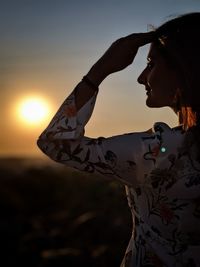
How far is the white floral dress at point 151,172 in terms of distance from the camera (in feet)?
7.12

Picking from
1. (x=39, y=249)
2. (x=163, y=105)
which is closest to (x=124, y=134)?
(x=163, y=105)

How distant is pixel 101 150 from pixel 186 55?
0.51 metres

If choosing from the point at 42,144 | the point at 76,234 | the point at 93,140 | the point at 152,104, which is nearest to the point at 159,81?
the point at 152,104

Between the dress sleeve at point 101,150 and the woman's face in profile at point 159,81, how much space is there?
225mm

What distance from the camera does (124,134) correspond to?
217cm

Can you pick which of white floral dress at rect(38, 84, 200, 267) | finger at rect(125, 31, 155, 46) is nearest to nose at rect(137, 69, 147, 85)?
finger at rect(125, 31, 155, 46)

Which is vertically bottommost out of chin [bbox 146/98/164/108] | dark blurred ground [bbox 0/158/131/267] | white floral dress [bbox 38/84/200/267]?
dark blurred ground [bbox 0/158/131/267]

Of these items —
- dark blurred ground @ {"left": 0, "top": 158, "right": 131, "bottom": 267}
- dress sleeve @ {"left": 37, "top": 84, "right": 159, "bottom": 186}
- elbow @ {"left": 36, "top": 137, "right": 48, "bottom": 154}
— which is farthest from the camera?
dark blurred ground @ {"left": 0, "top": 158, "right": 131, "bottom": 267}

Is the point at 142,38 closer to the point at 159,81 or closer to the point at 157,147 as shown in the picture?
the point at 159,81

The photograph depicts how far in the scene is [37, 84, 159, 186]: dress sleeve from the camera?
7.09 ft

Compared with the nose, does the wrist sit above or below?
above

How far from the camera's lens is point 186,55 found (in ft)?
7.27

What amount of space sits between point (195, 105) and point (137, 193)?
1.40ft

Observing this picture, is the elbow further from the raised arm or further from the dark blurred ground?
the dark blurred ground
